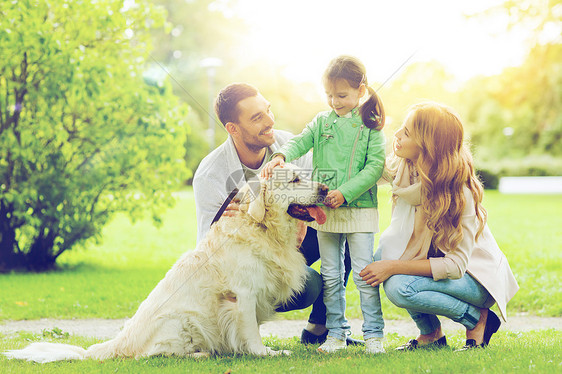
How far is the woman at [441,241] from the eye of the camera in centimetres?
391

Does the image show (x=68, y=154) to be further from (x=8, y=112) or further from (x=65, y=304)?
(x=65, y=304)

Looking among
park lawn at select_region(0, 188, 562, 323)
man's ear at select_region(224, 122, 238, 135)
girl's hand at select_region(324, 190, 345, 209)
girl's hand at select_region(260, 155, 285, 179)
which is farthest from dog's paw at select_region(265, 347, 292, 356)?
man's ear at select_region(224, 122, 238, 135)

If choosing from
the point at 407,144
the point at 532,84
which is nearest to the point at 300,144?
the point at 407,144

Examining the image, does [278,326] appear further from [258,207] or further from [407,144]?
[407,144]

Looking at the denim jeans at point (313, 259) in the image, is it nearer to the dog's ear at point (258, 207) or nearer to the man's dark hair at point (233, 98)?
the dog's ear at point (258, 207)

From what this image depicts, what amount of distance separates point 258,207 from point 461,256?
5.03 feet

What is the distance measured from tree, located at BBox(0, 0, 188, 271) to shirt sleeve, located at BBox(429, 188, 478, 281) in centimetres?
569

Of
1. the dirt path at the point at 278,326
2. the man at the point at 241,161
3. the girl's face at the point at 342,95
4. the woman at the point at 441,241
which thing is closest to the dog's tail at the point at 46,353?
the dirt path at the point at 278,326

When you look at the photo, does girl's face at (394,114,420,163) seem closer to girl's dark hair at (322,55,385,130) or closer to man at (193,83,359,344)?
Answer: girl's dark hair at (322,55,385,130)

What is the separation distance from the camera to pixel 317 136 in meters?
4.25

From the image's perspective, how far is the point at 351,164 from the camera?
410 centimetres

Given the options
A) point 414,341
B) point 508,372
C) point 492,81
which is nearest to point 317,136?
point 414,341

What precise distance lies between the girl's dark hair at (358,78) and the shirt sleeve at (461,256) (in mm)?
926

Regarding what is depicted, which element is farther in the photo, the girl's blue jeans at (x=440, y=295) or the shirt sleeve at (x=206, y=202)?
the shirt sleeve at (x=206, y=202)
